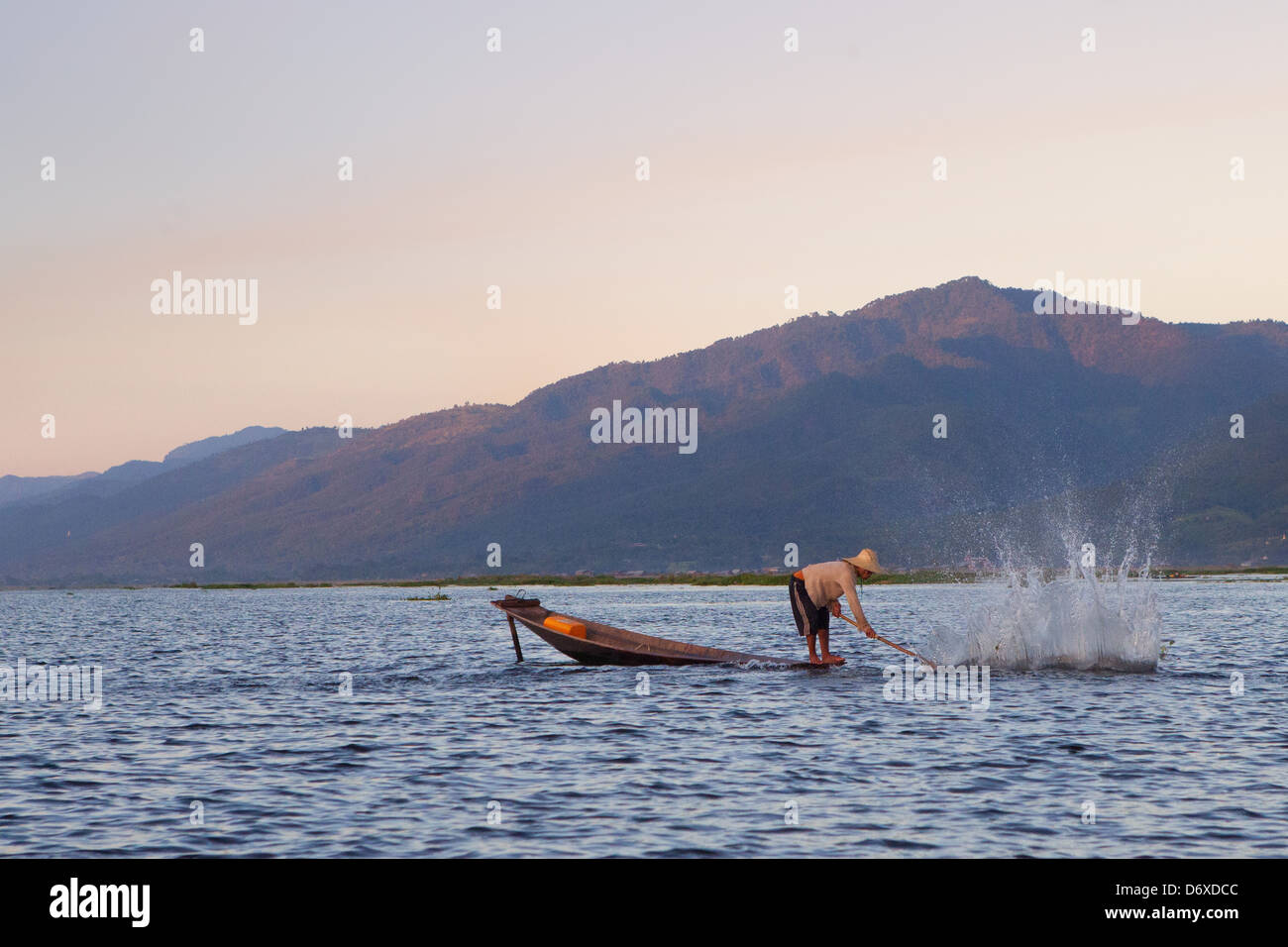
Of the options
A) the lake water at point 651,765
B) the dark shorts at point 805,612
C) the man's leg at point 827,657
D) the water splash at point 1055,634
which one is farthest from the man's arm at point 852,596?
the water splash at point 1055,634

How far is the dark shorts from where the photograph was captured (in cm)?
3288

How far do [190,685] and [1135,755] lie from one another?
88.6 ft

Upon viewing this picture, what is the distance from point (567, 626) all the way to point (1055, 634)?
45.0 ft

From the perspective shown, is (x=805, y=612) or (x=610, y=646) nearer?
(x=805, y=612)

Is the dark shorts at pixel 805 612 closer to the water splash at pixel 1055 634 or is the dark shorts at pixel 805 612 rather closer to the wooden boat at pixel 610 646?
the wooden boat at pixel 610 646

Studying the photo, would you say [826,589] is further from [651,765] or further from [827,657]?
[651,765]

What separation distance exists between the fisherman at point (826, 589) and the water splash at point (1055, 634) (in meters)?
6.40

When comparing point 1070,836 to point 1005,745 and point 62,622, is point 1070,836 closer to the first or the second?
point 1005,745

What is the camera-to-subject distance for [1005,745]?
23625 mm

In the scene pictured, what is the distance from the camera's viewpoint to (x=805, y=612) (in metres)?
33.4

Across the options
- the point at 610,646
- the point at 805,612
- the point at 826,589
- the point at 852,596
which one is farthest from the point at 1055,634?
the point at 610,646
